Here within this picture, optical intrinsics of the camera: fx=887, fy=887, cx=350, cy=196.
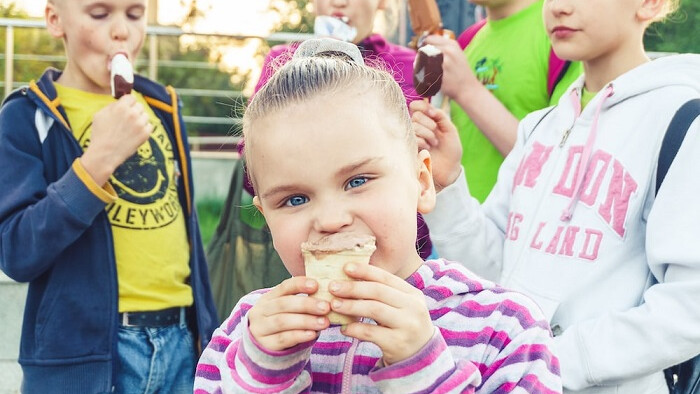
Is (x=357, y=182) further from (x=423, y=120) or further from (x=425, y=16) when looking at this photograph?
(x=425, y=16)

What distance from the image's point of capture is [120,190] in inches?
124

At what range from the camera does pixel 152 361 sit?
3.08m

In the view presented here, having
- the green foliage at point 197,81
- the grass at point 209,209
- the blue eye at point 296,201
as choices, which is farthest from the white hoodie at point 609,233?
the green foliage at point 197,81

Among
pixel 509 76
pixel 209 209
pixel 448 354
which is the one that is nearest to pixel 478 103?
pixel 509 76

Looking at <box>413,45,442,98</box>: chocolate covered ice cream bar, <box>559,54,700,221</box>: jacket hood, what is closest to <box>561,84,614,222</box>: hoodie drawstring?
<box>559,54,700,221</box>: jacket hood

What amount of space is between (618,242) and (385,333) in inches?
40.1

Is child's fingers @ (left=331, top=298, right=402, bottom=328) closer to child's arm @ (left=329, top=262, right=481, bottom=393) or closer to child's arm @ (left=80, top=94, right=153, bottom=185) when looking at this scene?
child's arm @ (left=329, top=262, right=481, bottom=393)

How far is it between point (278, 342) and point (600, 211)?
115 cm

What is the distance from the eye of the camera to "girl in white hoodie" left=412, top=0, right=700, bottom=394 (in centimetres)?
214

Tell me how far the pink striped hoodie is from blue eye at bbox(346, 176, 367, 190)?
27 centimetres

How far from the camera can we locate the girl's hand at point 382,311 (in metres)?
1.47

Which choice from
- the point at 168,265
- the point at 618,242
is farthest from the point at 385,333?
the point at 168,265

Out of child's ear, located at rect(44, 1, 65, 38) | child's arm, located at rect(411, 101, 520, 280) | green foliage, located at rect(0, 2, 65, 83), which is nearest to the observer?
child's arm, located at rect(411, 101, 520, 280)

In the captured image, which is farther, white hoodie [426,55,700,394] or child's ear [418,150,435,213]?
white hoodie [426,55,700,394]
